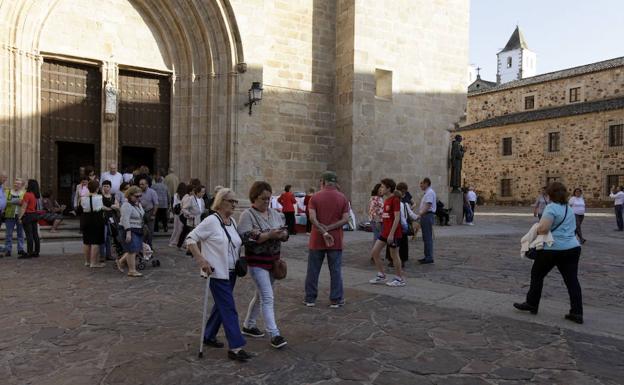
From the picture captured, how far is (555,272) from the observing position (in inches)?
329

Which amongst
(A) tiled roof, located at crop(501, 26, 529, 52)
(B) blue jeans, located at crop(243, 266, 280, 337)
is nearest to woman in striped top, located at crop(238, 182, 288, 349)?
(B) blue jeans, located at crop(243, 266, 280, 337)

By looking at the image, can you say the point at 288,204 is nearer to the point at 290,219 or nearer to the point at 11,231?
the point at 290,219

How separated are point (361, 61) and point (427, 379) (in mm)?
12983

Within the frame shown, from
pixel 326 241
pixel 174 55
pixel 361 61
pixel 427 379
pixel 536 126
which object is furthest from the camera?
pixel 536 126

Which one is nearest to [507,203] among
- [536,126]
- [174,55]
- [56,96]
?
[536,126]

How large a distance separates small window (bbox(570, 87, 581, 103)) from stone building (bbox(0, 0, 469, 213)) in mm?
26760

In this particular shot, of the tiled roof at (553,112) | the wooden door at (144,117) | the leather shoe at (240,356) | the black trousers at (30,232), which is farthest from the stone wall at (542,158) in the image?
the leather shoe at (240,356)

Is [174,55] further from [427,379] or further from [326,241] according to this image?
[427,379]

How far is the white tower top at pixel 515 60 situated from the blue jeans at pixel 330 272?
8577 centimetres

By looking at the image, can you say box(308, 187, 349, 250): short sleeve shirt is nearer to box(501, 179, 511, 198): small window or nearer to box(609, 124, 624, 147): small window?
box(609, 124, 624, 147): small window

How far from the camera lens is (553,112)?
124 feet

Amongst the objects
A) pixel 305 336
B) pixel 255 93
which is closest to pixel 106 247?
pixel 305 336

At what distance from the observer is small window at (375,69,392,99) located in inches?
643

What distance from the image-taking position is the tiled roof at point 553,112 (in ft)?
112
